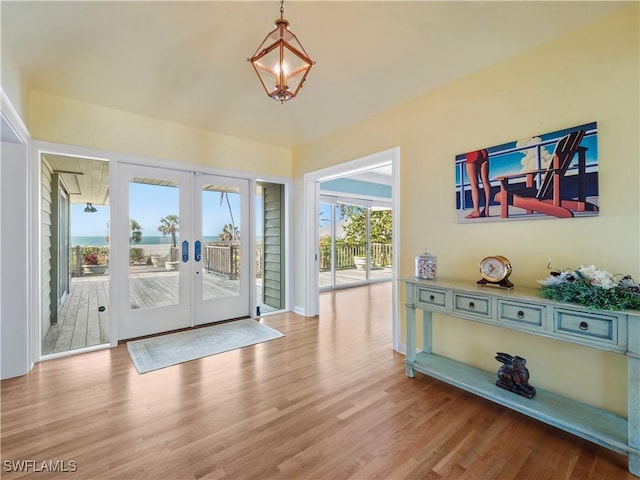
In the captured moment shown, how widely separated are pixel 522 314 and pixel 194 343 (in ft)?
10.9

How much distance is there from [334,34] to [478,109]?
1422 millimetres

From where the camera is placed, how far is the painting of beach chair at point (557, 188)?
2.02 metres

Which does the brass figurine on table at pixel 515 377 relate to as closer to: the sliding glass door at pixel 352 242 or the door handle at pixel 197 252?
the door handle at pixel 197 252

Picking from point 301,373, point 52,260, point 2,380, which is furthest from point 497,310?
point 52,260

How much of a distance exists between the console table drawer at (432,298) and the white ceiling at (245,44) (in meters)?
1.99

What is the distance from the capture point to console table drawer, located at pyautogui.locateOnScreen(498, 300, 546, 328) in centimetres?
186

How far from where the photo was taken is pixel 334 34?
224cm

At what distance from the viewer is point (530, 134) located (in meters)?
2.27

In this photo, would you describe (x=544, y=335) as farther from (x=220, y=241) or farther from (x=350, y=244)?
(x=350, y=244)

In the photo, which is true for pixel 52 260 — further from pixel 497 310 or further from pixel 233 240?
pixel 497 310

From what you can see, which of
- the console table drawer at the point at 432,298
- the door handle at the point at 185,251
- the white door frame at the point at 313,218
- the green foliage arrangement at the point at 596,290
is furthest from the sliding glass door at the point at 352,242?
the green foliage arrangement at the point at 596,290

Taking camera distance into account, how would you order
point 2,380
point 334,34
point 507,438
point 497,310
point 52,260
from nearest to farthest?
point 507,438 → point 497,310 → point 334,34 → point 2,380 → point 52,260

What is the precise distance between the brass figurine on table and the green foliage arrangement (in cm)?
62

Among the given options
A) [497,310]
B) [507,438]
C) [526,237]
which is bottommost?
[507,438]
